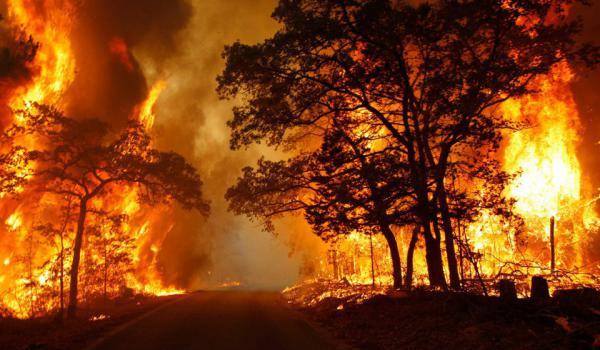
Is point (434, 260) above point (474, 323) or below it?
above

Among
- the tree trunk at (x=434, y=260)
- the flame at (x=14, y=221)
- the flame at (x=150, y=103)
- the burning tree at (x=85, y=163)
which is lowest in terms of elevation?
the tree trunk at (x=434, y=260)

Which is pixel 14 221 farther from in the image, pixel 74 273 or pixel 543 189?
pixel 543 189

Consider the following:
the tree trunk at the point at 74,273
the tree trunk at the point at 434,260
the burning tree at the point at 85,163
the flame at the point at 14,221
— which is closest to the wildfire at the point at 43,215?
the flame at the point at 14,221

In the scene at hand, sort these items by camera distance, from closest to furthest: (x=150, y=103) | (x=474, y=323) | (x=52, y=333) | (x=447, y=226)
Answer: (x=474, y=323)
(x=52, y=333)
(x=447, y=226)
(x=150, y=103)

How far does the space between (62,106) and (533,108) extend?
42559 millimetres

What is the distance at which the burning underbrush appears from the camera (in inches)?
280

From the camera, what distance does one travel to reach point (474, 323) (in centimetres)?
891

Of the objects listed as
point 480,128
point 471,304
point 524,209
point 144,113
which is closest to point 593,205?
point 524,209

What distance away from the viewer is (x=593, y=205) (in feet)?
130

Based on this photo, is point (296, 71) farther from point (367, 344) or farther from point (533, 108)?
point (533, 108)

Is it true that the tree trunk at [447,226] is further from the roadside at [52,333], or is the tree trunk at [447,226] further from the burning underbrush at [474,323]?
the roadside at [52,333]

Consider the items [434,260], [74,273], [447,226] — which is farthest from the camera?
[74,273]

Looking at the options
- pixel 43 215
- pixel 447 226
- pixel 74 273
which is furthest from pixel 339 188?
pixel 43 215

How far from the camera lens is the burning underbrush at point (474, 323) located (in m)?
7.11
